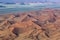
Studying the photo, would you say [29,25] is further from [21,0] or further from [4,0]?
[21,0]

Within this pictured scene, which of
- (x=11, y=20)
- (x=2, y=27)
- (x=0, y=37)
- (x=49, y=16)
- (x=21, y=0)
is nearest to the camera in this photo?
(x=0, y=37)

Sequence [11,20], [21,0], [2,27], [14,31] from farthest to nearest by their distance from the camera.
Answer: [21,0] < [11,20] < [2,27] < [14,31]

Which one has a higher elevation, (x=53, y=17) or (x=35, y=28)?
(x=35, y=28)

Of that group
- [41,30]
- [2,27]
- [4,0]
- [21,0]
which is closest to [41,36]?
[41,30]

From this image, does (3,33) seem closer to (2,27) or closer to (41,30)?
(2,27)

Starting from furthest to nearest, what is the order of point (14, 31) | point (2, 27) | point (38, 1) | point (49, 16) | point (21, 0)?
point (38, 1)
point (21, 0)
point (49, 16)
point (2, 27)
point (14, 31)

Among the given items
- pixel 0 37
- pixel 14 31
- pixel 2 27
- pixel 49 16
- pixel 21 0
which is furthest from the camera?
pixel 21 0

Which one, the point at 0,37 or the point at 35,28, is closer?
the point at 0,37

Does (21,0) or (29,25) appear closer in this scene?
(29,25)

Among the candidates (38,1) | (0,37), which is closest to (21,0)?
(38,1)
